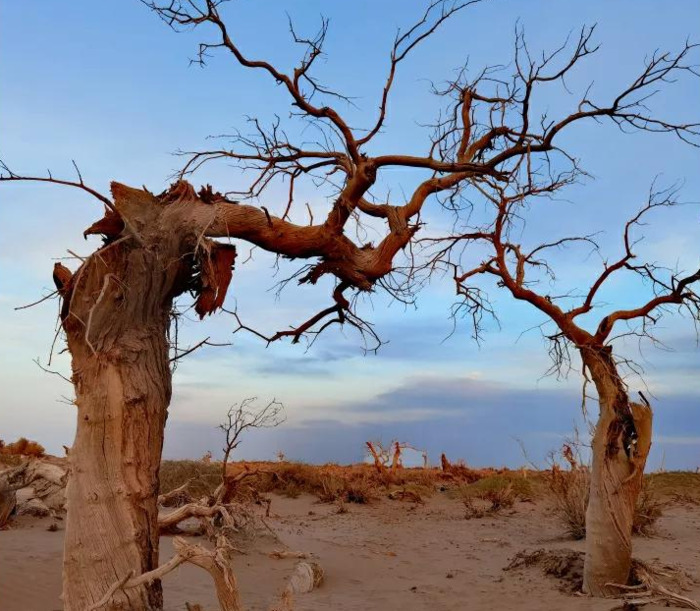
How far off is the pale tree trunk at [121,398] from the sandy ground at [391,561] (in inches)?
83.7

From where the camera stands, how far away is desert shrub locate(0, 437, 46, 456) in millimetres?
22266

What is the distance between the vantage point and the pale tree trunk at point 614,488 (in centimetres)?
780

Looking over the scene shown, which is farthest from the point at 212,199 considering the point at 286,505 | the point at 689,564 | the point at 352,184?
the point at 286,505

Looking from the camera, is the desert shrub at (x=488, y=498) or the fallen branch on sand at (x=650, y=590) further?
the desert shrub at (x=488, y=498)

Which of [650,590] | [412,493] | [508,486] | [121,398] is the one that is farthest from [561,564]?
[412,493]

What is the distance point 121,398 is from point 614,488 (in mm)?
5617

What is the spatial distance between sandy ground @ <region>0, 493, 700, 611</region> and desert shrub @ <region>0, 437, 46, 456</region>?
11.2 meters

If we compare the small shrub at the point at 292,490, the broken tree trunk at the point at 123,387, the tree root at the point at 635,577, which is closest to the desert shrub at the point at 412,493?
the small shrub at the point at 292,490

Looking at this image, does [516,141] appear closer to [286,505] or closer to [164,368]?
[164,368]

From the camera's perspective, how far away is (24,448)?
73.9ft

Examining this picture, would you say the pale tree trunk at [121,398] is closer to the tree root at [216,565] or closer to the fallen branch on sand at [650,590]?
the tree root at [216,565]

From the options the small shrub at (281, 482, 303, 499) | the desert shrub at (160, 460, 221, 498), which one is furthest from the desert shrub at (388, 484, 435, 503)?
the desert shrub at (160, 460, 221, 498)

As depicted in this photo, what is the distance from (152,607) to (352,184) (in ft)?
14.9

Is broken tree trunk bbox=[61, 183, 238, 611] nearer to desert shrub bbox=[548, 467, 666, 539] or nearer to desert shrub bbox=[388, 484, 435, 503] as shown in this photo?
desert shrub bbox=[548, 467, 666, 539]
